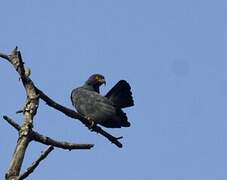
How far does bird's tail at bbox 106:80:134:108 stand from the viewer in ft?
42.5

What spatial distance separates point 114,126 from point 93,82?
3.08 metres

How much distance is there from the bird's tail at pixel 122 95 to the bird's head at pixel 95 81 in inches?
65.8

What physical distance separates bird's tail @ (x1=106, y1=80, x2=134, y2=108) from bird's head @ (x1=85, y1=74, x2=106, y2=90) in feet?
5.49

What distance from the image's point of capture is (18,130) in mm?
6062

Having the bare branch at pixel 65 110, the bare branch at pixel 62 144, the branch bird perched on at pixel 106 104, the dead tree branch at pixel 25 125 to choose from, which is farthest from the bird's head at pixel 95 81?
the bare branch at pixel 62 144

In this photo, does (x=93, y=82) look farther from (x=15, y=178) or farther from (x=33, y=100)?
(x=15, y=178)

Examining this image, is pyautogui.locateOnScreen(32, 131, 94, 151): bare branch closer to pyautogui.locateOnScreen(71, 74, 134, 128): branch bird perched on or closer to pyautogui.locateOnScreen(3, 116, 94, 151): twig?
pyautogui.locateOnScreen(3, 116, 94, 151): twig

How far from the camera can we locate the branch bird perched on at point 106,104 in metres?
11.8

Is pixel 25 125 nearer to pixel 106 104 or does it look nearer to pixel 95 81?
pixel 106 104

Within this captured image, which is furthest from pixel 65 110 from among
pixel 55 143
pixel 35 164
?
pixel 35 164

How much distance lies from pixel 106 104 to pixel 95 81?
2332mm

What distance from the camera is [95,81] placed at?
14.8 m

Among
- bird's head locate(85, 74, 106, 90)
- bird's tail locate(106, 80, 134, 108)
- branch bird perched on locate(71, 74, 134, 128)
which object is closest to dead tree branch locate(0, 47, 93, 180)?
branch bird perched on locate(71, 74, 134, 128)

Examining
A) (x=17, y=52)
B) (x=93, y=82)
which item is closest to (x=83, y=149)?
(x=17, y=52)
